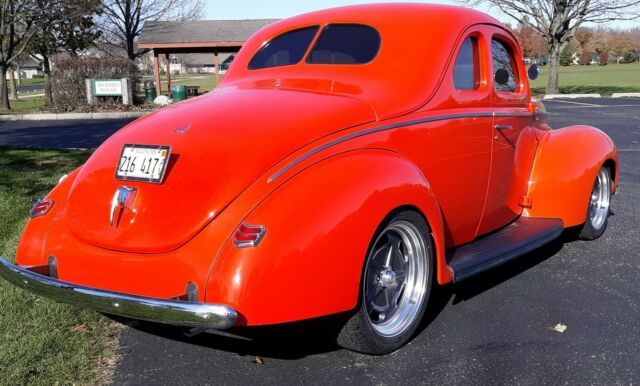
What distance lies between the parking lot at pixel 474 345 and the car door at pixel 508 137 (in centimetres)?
53

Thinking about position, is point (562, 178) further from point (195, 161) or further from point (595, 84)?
point (595, 84)

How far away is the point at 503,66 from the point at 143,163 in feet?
9.34

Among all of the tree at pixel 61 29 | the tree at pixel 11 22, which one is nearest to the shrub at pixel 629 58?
the tree at pixel 61 29

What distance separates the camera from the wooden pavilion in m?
26.2

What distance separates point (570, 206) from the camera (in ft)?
15.0

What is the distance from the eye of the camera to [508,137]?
13.8 feet

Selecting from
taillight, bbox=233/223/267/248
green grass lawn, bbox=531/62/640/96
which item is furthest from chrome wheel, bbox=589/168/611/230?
green grass lawn, bbox=531/62/640/96

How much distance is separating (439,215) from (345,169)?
0.75 meters

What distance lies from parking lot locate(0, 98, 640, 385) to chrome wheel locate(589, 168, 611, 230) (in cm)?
77

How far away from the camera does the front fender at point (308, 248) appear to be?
8.32ft

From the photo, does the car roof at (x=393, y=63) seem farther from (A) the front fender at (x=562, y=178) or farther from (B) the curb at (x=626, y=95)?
(B) the curb at (x=626, y=95)

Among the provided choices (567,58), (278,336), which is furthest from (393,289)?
(567,58)

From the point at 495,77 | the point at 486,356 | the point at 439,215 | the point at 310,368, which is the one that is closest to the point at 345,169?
the point at 439,215

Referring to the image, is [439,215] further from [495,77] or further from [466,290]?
[495,77]
